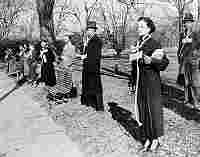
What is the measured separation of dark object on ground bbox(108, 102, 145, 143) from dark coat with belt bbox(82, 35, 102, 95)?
619 mm

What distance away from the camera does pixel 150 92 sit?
3703mm

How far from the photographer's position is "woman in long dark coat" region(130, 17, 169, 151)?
3529 mm

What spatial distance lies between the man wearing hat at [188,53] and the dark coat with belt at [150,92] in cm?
220

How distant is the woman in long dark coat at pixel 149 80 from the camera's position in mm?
3529

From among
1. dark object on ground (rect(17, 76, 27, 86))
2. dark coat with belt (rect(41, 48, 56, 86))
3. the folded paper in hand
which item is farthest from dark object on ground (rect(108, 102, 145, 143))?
dark object on ground (rect(17, 76, 27, 86))

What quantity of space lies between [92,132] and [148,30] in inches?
88.8

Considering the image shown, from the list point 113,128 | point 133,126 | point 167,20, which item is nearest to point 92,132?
point 113,128

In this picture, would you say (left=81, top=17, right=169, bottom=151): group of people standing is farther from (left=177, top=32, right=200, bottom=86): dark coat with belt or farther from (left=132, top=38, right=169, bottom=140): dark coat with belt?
(left=177, top=32, right=200, bottom=86): dark coat with belt

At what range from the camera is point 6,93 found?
9.11 m

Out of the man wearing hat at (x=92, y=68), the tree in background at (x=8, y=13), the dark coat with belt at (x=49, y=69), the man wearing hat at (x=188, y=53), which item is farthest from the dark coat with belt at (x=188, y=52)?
the tree in background at (x=8, y=13)

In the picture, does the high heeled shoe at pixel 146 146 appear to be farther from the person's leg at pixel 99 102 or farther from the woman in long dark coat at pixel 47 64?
the woman in long dark coat at pixel 47 64

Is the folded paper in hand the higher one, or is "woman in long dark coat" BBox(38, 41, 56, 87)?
the folded paper in hand

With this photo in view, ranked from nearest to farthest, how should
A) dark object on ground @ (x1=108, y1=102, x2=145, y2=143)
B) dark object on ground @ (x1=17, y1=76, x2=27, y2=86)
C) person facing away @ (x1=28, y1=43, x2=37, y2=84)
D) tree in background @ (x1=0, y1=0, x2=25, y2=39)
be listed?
dark object on ground @ (x1=108, y1=102, x2=145, y2=143) < person facing away @ (x1=28, y1=43, x2=37, y2=84) < dark object on ground @ (x1=17, y1=76, x2=27, y2=86) < tree in background @ (x1=0, y1=0, x2=25, y2=39)

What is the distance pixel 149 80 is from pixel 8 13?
22.8 m
